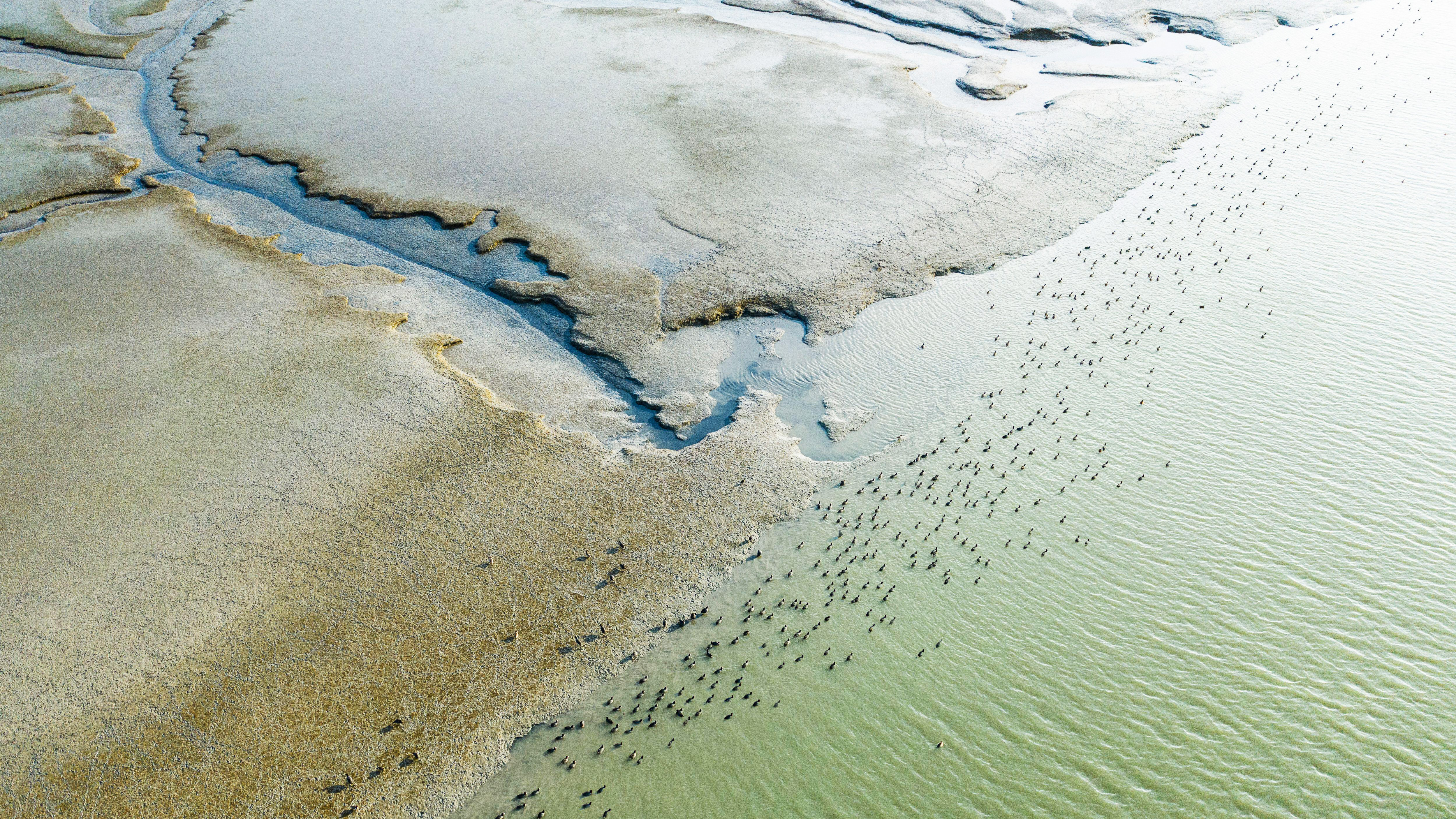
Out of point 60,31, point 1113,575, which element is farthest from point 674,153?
point 60,31

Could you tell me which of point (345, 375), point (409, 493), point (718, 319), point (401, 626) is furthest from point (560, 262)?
point (401, 626)

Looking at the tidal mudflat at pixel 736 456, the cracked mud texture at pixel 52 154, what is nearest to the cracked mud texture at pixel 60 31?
the cracked mud texture at pixel 52 154

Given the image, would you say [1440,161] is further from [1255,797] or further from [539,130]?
[539,130]

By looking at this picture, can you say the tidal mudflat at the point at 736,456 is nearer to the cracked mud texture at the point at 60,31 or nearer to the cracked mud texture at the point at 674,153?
the cracked mud texture at the point at 674,153

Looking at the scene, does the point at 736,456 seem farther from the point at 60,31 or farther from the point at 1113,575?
the point at 60,31

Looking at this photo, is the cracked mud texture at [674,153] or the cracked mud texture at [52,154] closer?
the cracked mud texture at [674,153]

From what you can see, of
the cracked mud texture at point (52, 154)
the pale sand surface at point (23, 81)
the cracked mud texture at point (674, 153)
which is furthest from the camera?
the pale sand surface at point (23, 81)
